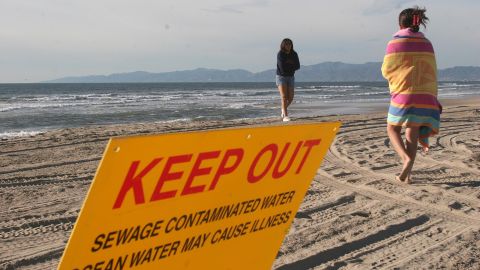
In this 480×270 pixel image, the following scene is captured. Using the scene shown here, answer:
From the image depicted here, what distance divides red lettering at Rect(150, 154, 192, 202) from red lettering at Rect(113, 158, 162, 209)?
4cm

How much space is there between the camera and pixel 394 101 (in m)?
4.70

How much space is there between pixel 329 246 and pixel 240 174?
1.75 meters

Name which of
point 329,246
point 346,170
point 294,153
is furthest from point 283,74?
Result: point 294,153

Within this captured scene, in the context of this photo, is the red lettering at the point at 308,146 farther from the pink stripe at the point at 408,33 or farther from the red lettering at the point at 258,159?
the pink stripe at the point at 408,33

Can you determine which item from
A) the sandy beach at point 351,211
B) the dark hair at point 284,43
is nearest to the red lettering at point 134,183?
the sandy beach at point 351,211

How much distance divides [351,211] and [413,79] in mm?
1389

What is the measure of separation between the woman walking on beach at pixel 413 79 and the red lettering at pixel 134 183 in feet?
Answer: 11.8

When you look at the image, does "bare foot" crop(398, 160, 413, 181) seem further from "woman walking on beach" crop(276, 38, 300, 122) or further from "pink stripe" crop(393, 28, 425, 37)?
"woman walking on beach" crop(276, 38, 300, 122)

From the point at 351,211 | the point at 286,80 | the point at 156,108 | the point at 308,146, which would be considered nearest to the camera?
the point at 308,146

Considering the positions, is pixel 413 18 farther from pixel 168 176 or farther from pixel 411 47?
pixel 168 176

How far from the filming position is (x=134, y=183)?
1.47 m

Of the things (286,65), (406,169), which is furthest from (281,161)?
(286,65)

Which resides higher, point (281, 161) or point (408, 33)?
point (408, 33)

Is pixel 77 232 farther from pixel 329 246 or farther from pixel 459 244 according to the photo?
pixel 459 244
